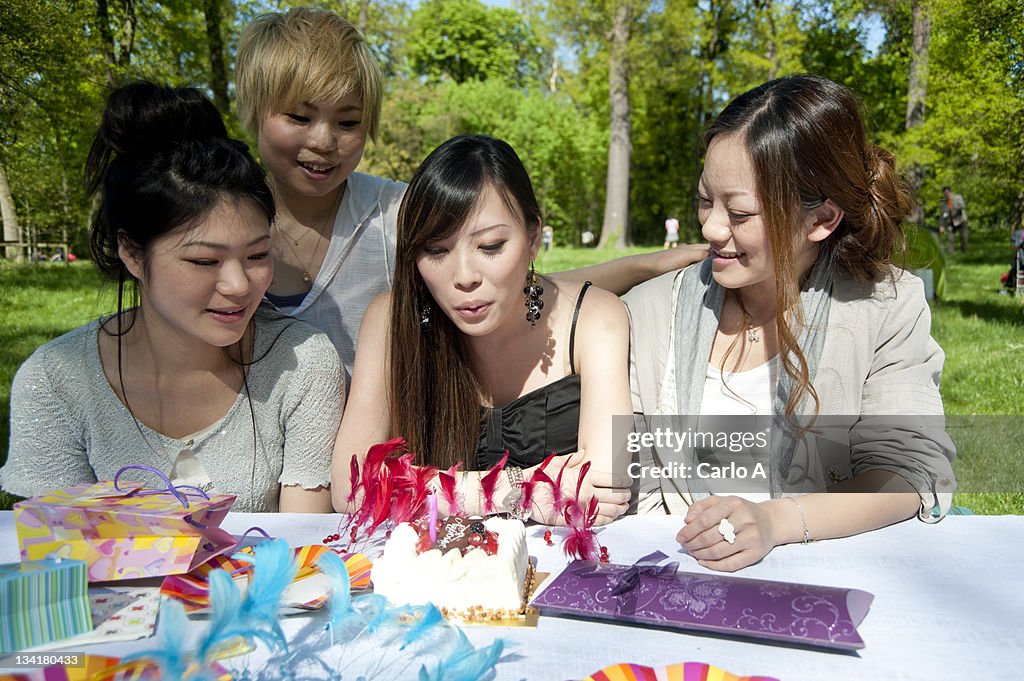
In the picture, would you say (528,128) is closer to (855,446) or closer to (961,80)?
(961,80)

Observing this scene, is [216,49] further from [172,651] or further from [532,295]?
[172,651]

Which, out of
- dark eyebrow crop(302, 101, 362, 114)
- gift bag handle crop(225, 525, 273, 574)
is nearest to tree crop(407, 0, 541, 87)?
dark eyebrow crop(302, 101, 362, 114)

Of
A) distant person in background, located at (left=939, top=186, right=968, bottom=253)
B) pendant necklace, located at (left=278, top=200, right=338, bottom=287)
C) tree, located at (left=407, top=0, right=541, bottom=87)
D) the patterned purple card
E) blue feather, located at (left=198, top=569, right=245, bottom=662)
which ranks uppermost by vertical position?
tree, located at (left=407, top=0, right=541, bottom=87)

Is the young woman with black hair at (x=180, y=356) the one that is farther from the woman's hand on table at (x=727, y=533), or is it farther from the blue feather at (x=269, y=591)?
the woman's hand on table at (x=727, y=533)

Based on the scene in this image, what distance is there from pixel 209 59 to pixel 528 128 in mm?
16821

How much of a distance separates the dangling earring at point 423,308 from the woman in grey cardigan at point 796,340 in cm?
59

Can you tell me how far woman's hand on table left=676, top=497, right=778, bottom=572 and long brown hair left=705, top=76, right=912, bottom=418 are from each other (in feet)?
2.00

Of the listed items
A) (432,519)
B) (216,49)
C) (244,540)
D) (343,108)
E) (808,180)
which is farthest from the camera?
(216,49)

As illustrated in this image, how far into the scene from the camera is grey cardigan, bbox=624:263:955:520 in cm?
180

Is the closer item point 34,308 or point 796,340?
point 796,340

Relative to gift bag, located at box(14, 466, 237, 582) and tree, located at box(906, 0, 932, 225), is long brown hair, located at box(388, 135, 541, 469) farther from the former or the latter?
tree, located at box(906, 0, 932, 225)

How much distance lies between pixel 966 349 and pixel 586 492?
5.66 m

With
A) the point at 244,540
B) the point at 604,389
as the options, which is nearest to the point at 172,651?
the point at 244,540

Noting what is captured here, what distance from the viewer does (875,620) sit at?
126cm
